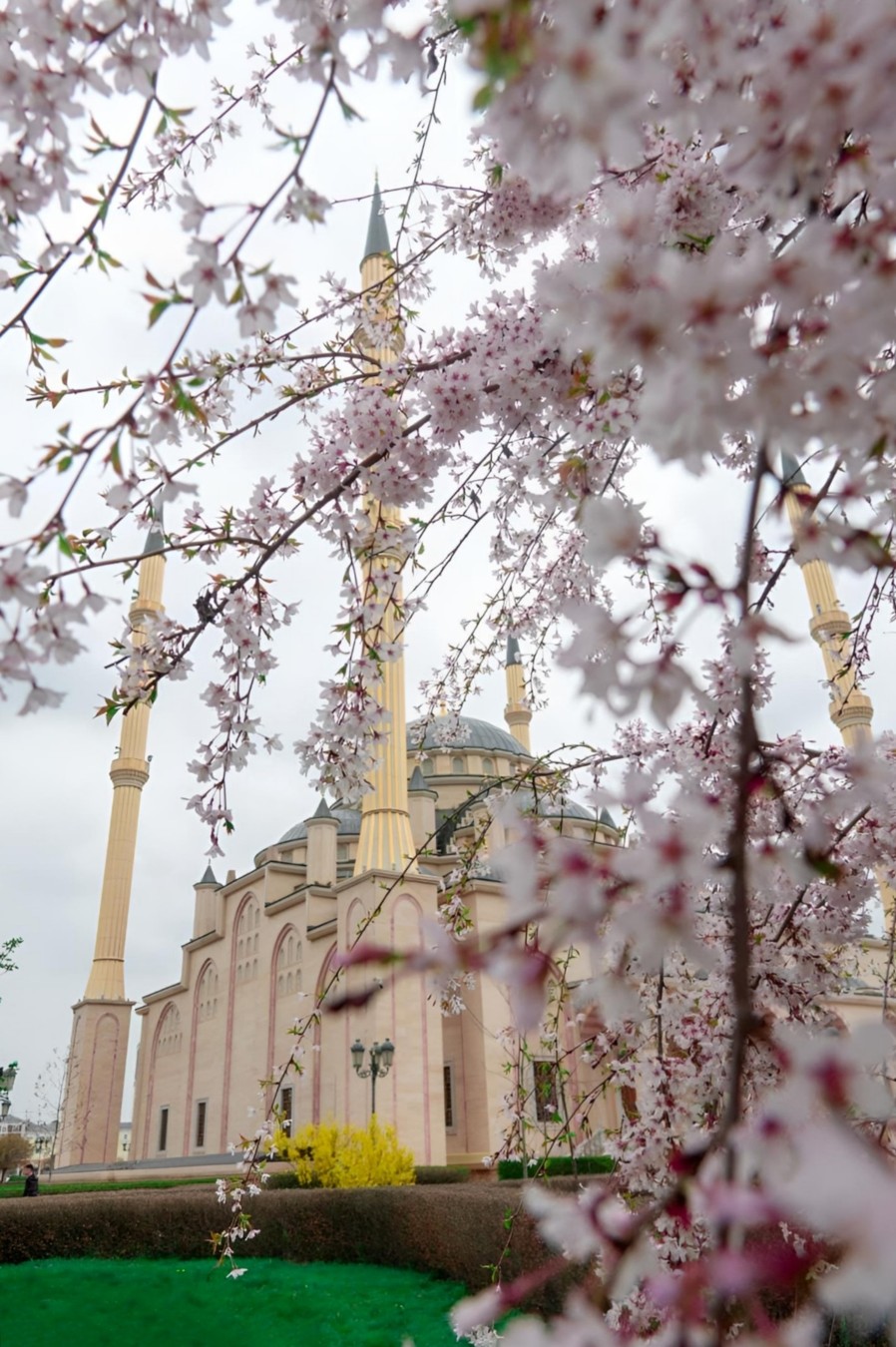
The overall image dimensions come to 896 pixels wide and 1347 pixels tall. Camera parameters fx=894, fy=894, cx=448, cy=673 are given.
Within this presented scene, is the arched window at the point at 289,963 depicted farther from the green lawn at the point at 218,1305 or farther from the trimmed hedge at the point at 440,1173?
the green lawn at the point at 218,1305

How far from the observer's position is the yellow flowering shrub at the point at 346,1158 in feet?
41.7

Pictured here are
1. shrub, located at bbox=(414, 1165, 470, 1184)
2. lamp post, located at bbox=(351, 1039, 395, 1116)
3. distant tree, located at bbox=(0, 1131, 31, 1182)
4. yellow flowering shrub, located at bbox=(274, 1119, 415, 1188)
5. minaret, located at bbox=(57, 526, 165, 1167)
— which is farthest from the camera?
distant tree, located at bbox=(0, 1131, 31, 1182)

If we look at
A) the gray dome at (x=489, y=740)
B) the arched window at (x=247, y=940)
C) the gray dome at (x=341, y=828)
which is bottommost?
the arched window at (x=247, y=940)

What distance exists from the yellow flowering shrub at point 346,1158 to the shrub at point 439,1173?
1487 mm

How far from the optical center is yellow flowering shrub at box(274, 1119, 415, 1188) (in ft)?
41.7

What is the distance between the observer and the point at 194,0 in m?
1.61

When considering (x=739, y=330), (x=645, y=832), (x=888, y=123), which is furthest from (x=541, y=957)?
(x=888, y=123)

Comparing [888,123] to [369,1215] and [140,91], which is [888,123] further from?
[369,1215]

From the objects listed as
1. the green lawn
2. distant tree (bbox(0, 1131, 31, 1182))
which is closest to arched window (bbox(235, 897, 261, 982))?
distant tree (bbox(0, 1131, 31, 1182))

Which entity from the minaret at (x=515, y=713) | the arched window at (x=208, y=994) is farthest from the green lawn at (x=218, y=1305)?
the minaret at (x=515, y=713)

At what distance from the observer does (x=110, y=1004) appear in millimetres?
26578

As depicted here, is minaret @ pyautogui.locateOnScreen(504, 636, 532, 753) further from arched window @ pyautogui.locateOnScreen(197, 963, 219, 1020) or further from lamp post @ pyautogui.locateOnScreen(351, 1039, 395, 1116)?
lamp post @ pyautogui.locateOnScreen(351, 1039, 395, 1116)

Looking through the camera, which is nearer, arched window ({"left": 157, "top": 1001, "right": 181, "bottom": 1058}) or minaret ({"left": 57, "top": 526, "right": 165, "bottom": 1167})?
minaret ({"left": 57, "top": 526, "right": 165, "bottom": 1167})

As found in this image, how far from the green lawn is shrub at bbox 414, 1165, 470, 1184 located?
607cm
